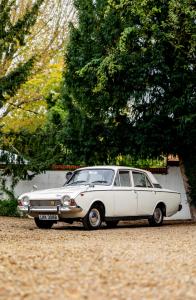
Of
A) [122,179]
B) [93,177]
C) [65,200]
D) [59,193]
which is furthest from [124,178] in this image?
[65,200]

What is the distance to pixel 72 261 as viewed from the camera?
7.81 meters

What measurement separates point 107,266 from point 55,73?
67.1 feet

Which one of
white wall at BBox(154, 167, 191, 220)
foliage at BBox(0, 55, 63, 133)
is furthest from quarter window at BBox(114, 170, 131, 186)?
foliage at BBox(0, 55, 63, 133)

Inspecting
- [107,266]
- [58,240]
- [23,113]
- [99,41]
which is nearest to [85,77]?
[99,41]

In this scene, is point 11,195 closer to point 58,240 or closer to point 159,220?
point 159,220

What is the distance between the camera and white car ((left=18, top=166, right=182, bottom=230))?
14.3m

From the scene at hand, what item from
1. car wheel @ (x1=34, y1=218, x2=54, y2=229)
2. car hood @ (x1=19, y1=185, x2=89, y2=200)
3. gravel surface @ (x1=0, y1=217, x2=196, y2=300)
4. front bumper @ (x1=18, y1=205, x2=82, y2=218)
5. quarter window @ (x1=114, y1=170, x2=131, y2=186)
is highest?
quarter window @ (x1=114, y1=170, x2=131, y2=186)

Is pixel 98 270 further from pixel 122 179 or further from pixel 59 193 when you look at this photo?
pixel 122 179

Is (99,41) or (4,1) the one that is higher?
(4,1)

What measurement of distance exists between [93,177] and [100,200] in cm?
93

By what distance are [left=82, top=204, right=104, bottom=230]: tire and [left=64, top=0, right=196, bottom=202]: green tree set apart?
3.74 meters

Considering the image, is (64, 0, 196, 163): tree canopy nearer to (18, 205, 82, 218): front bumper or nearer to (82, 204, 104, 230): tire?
(82, 204, 104, 230): tire

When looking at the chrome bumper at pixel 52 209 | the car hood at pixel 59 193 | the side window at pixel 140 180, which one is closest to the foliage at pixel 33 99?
the side window at pixel 140 180

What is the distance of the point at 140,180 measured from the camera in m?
16.5
